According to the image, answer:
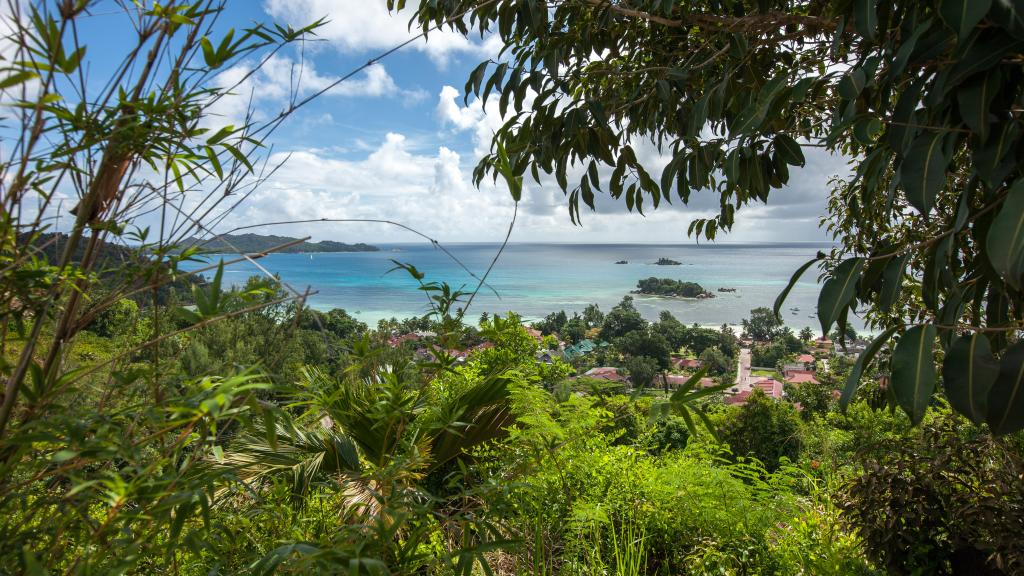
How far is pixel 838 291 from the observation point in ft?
2.49

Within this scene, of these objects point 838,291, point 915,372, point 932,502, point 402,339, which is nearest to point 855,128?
point 838,291

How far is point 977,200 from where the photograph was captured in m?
1.47

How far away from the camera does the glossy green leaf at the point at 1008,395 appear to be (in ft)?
1.71

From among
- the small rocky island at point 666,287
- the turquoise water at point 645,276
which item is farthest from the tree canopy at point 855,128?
the small rocky island at point 666,287

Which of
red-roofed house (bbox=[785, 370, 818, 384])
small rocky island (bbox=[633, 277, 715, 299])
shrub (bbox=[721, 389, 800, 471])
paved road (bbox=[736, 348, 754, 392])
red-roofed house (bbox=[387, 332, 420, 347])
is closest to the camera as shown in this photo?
red-roofed house (bbox=[387, 332, 420, 347])

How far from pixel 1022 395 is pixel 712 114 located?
3.60 ft

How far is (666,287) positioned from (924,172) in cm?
1441

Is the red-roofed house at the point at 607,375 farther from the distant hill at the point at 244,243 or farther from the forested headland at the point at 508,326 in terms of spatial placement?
the distant hill at the point at 244,243

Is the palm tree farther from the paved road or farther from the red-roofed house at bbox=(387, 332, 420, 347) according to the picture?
the paved road

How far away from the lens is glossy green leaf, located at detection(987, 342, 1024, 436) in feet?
1.71

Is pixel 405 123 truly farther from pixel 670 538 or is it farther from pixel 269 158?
pixel 670 538

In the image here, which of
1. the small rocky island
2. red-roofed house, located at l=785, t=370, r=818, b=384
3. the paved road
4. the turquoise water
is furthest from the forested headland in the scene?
the small rocky island

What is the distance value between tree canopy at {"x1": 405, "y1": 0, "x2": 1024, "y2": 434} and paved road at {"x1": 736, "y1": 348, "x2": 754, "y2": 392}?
525 cm

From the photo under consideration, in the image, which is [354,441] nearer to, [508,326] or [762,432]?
[508,326]
